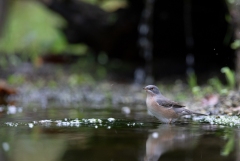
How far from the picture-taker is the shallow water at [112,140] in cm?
315

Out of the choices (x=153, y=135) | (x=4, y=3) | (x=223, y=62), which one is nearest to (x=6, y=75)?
(x=4, y=3)

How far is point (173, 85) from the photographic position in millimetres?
11148

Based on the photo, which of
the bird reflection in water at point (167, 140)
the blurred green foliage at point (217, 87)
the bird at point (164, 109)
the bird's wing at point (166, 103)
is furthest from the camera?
the blurred green foliage at point (217, 87)

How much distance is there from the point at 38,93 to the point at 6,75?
242 centimetres

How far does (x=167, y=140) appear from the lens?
12.5 ft

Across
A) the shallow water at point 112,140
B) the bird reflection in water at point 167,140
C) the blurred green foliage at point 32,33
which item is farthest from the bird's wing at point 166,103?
the blurred green foliage at point 32,33

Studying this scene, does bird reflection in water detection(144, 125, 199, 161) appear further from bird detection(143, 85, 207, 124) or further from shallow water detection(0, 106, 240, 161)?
bird detection(143, 85, 207, 124)

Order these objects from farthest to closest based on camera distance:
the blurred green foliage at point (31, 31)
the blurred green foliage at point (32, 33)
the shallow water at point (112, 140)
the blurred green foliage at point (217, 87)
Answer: the blurred green foliage at point (31, 31), the blurred green foliage at point (32, 33), the blurred green foliage at point (217, 87), the shallow water at point (112, 140)

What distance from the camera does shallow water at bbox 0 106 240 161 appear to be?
124 inches

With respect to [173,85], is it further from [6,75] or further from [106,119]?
[106,119]

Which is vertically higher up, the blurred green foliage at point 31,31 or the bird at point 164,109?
the blurred green foliage at point 31,31

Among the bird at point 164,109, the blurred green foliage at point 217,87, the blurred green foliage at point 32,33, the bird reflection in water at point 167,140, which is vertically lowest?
the bird reflection in water at point 167,140

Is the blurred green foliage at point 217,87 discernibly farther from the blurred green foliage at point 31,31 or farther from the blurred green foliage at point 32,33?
the blurred green foliage at point 31,31

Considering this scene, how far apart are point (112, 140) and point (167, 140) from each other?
45 cm
